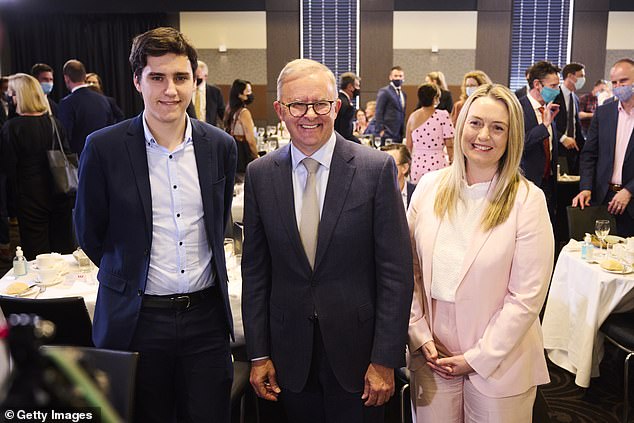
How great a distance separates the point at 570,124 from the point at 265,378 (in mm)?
6290

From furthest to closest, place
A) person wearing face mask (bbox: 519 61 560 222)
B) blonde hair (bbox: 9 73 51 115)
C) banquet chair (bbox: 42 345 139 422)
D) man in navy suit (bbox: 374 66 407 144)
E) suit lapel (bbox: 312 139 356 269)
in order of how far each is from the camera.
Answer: man in navy suit (bbox: 374 66 407 144) → person wearing face mask (bbox: 519 61 560 222) → blonde hair (bbox: 9 73 51 115) → suit lapel (bbox: 312 139 356 269) → banquet chair (bbox: 42 345 139 422)

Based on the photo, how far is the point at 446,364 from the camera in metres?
2.02

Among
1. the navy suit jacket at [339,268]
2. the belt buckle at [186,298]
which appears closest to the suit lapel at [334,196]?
the navy suit jacket at [339,268]

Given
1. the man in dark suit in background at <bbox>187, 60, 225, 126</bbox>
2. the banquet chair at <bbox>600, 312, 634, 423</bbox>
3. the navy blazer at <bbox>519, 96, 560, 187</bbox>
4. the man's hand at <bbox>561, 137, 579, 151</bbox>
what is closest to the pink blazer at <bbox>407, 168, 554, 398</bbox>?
the banquet chair at <bbox>600, 312, 634, 423</bbox>

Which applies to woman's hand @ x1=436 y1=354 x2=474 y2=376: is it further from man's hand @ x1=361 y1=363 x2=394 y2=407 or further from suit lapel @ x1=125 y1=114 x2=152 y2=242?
suit lapel @ x1=125 y1=114 x2=152 y2=242

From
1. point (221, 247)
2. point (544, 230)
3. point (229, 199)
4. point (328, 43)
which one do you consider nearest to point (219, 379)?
point (221, 247)

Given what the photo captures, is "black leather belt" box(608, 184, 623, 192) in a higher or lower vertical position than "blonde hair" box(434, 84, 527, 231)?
lower

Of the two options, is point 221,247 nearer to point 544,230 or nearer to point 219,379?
point 219,379

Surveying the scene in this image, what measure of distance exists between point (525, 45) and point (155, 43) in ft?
39.9

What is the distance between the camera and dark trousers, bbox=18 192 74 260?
539 cm

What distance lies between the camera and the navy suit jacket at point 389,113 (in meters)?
8.92

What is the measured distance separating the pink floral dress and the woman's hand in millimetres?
4066

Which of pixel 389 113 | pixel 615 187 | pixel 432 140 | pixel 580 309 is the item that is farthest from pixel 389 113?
pixel 580 309

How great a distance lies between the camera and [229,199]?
235cm
